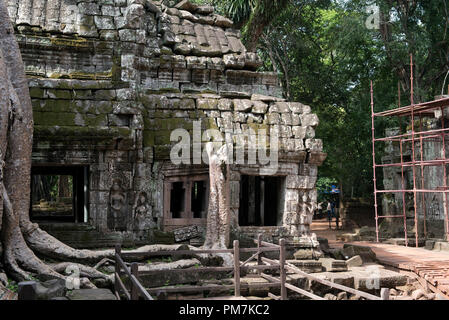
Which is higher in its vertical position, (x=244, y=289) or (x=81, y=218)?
(x=81, y=218)

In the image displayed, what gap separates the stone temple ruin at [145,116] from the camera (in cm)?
898

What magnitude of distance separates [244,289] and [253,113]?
143 inches

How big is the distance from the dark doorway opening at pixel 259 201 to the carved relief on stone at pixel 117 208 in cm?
320

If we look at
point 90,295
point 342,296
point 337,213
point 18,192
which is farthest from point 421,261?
point 337,213

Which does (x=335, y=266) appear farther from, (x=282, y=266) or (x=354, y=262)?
(x=282, y=266)

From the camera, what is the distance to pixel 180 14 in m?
12.1

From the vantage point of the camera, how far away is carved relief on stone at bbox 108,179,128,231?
9133 millimetres

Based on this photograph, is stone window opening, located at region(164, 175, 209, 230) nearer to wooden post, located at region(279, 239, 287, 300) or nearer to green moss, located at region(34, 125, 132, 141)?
green moss, located at region(34, 125, 132, 141)

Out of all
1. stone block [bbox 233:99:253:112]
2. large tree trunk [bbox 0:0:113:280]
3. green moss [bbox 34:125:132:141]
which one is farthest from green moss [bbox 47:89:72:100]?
stone block [bbox 233:99:253:112]

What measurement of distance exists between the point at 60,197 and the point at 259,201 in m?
12.3

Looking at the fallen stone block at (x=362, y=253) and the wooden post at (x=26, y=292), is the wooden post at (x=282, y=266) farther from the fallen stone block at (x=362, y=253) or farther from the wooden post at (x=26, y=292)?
the wooden post at (x=26, y=292)

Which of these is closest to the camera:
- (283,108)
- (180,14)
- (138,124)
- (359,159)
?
(138,124)
